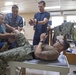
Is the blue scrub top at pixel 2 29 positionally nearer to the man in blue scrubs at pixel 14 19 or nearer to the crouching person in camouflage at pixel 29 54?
the man in blue scrubs at pixel 14 19

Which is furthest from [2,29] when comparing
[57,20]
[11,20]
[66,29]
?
[57,20]

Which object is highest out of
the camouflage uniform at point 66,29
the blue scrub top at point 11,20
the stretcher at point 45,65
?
the blue scrub top at point 11,20

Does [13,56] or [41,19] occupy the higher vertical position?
[41,19]

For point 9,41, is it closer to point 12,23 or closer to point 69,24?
point 12,23

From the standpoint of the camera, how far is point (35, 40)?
2.93 metres

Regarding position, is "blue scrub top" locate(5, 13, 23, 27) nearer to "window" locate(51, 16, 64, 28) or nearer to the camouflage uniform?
the camouflage uniform

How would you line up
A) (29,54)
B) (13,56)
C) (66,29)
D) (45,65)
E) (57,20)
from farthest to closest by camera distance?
(57,20) → (66,29) → (29,54) → (13,56) → (45,65)

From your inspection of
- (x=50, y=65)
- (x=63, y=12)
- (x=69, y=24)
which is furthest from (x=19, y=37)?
(x=63, y=12)

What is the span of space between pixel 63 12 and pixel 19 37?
693 centimetres

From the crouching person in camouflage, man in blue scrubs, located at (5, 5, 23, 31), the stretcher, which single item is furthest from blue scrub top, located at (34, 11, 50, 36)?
the stretcher

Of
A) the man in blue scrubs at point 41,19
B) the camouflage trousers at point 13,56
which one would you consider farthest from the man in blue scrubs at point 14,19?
the camouflage trousers at point 13,56

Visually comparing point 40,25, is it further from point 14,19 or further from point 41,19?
point 14,19

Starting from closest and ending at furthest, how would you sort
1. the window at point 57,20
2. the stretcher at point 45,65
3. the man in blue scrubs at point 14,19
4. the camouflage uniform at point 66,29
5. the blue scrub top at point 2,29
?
the stretcher at point 45,65 → the blue scrub top at point 2,29 → the man in blue scrubs at point 14,19 → the camouflage uniform at point 66,29 → the window at point 57,20

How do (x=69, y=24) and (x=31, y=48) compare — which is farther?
(x=69, y=24)
